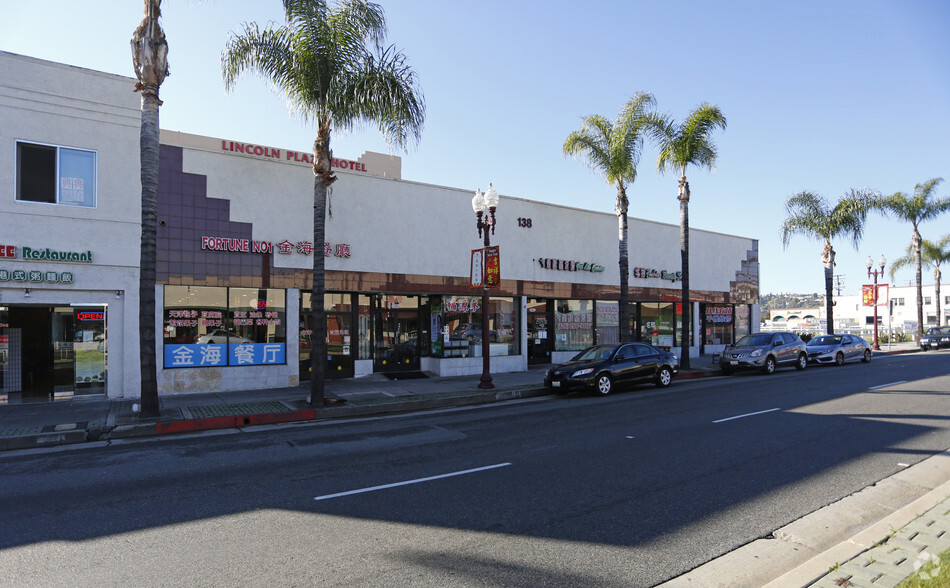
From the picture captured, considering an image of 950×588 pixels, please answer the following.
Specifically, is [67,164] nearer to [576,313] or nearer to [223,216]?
[223,216]

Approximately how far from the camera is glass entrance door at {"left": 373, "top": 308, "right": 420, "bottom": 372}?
18891 mm

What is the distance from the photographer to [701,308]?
29.1 metres

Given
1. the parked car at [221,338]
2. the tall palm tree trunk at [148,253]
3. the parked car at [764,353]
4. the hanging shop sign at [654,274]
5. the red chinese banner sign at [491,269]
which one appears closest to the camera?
the tall palm tree trunk at [148,253]

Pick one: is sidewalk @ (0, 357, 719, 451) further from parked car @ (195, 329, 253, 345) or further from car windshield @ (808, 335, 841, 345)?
car windshield @ (808, 335, 841, 345)

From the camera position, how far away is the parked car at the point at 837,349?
24281mm

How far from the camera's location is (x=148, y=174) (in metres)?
11.8

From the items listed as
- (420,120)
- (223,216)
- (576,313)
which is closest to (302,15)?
(420,120)

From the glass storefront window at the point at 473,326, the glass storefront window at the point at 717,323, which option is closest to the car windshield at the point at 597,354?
the glass storefront window at the point at 473,326

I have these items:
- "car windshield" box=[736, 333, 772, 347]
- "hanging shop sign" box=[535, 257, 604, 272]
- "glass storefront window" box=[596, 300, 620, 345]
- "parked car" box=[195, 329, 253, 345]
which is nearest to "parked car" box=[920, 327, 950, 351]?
"car windshield" box=[736, 333, 772, 347]

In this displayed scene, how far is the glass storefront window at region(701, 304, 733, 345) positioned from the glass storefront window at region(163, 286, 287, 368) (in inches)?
861

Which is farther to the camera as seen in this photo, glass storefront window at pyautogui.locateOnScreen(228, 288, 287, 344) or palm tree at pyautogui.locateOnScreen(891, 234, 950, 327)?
palm tree at pyautogui.locateOnScreen(891, 234, 950, 327)

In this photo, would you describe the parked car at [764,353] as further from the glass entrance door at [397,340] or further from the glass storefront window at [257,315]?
the glass storefront window at [257,315]

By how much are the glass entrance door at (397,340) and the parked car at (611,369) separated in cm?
560

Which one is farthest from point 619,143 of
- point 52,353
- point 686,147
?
point 52,353
